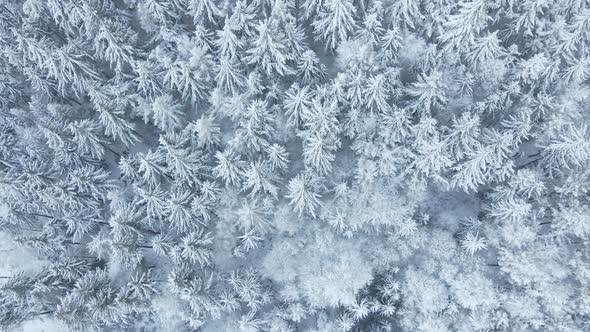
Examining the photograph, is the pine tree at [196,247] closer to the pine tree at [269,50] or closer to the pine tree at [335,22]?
the pine tree at [269,50]

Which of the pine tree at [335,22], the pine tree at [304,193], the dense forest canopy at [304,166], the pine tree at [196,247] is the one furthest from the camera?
the pine tree at [335,22]

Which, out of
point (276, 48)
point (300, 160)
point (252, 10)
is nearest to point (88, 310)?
point (300, 160)

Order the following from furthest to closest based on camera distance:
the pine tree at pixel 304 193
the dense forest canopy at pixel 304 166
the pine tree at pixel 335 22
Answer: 1. the pine tree at pixel 335 22
2. the pine tree at pixel 304 193
3. the dense forest canopy at pixel 304 166

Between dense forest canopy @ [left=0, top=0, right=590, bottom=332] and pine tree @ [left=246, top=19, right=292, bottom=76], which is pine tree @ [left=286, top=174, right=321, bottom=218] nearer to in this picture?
dense forest canopy @ [left=0, top=0, right=590, bottom=332]

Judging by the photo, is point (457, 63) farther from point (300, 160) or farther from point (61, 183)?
point (61, 183)

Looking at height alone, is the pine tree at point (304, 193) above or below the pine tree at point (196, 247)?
above

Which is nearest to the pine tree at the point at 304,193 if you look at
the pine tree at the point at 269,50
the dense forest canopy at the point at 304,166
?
the dense forest canopy at the point at 304,166

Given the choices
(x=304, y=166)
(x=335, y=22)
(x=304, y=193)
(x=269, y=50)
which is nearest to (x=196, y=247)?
(x=304, y=193)

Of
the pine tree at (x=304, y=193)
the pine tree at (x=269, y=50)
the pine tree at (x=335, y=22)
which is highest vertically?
the pine tree at (x=335, y=22)

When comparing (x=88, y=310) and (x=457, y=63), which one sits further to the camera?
(x=457, y=63)
